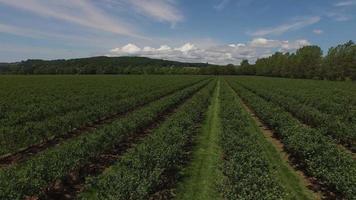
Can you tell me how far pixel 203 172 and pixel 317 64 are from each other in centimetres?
10326

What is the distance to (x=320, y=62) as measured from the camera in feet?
330

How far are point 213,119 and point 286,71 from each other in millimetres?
106932

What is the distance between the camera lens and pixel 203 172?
10812 mm

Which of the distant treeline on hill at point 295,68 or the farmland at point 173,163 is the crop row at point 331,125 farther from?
the distant treeline on hill at point 295,68

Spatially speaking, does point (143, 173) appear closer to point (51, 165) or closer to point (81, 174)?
point (51, 165)

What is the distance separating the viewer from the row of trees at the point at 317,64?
86.8 metres

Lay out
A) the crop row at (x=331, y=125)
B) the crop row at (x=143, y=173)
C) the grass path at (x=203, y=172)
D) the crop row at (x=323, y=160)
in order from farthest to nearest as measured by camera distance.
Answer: the crop row at (x=331, y=125) → the grass path at (x=203, y=172) → the crop row at (x=323, y=160) → the crop row at (x=143, y=173)

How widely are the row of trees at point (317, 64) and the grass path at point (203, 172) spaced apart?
86.0 m

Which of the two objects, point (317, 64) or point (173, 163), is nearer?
point (173, 163)

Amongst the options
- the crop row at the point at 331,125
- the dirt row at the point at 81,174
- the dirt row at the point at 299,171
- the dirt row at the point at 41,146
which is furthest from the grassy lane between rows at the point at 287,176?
the dirt row at the point at 41,146

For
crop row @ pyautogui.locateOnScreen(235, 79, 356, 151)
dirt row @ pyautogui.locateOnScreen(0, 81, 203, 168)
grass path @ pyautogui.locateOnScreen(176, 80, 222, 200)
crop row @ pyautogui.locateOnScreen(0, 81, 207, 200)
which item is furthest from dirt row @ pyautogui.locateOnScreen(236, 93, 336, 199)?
dirt row @ pyautogui.locateOnScreen(0, 81, 203, 168)

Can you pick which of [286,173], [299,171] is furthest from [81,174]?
[299,171]

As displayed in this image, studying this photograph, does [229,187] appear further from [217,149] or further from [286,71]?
[286,71]

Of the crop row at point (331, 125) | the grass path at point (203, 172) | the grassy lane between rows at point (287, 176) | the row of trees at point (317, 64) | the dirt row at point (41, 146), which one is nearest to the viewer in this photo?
the grass path at point (203, 172)
